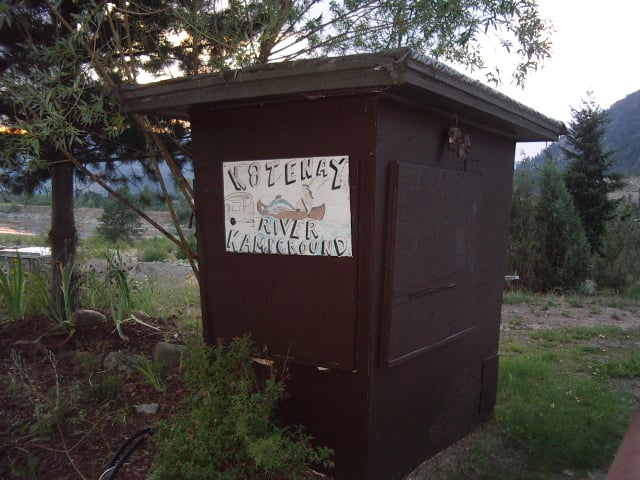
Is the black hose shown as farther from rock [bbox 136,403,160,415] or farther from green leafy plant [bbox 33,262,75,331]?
green leafy plant [bbox 33,262,75,331]

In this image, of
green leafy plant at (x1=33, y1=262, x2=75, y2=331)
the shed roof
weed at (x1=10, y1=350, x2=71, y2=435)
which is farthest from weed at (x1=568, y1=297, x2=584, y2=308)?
weed at (x1=10, y1=350, x2=71, y2=435)

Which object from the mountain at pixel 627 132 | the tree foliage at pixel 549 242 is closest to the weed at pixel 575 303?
the tree foliage at pixel 549 242

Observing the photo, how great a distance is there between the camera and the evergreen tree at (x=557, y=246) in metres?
15.4

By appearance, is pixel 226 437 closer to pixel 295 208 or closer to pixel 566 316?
pixel 295 208

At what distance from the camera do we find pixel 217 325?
3607 millimetres

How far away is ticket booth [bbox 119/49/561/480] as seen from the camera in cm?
289

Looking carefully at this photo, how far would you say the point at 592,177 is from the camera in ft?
71.2

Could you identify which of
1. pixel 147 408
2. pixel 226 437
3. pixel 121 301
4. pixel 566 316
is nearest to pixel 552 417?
pixel 226 437

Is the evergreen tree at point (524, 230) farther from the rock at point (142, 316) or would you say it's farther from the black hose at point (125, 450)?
the black hose at point (125, 450)

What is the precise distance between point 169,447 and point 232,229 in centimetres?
134

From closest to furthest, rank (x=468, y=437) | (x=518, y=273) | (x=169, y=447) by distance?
(x=169, y=447) < (x=468, y=437) < (x=518, y=273)

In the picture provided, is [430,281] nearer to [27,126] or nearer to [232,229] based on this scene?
[232,229]

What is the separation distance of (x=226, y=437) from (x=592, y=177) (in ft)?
74.0

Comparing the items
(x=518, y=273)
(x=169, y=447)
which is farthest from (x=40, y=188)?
(x=518, y=273)
